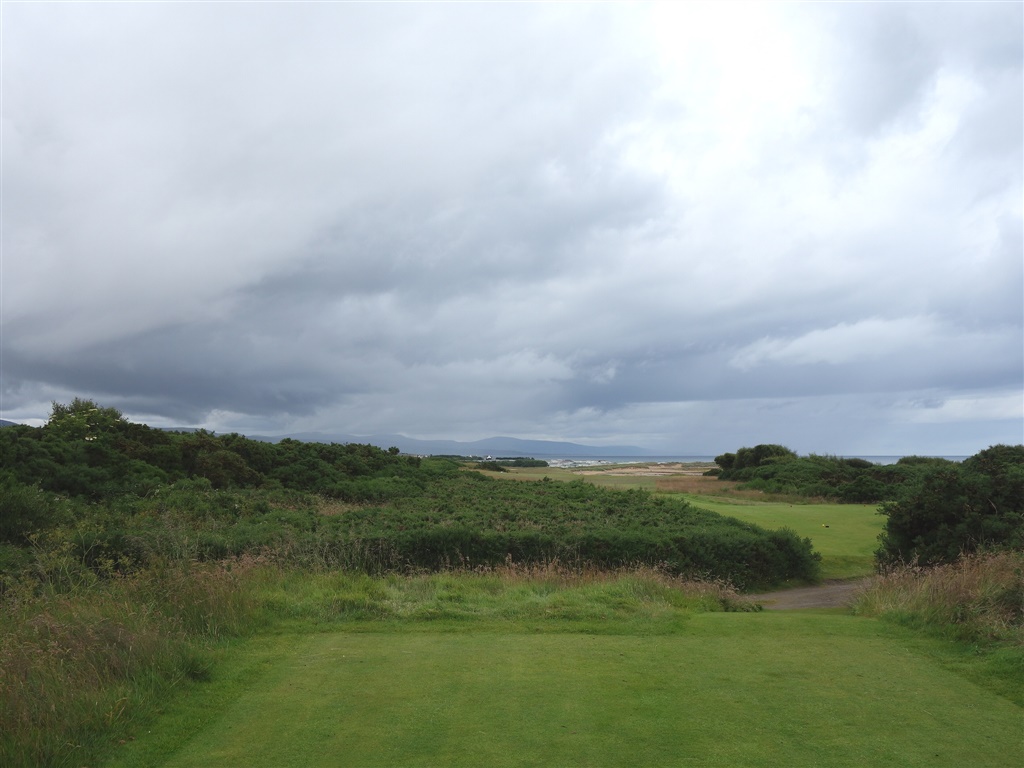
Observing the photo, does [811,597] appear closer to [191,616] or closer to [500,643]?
[500,643]

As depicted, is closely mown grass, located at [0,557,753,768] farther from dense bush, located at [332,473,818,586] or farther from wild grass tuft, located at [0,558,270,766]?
dense bush, located at [332,473,818,586]

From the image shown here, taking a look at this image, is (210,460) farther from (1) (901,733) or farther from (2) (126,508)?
(1) (901,733)

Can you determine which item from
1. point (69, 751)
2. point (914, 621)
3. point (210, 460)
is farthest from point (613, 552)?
point (210, 460)

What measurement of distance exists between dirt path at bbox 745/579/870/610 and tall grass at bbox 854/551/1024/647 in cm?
471

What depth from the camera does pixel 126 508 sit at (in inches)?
859

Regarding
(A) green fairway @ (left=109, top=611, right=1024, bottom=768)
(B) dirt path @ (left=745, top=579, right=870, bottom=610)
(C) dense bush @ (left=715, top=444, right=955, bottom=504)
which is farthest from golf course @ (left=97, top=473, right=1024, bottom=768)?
(C) dense bush @ (left=715, top=444, right=955, bottom=504)

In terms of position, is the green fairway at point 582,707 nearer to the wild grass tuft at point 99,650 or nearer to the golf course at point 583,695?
the golf course at point 583,695

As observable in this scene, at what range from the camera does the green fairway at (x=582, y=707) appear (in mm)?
6027

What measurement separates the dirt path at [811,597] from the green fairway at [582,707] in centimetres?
803

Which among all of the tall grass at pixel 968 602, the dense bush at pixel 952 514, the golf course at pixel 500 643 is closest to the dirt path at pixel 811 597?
the golf course at pixel 500 643

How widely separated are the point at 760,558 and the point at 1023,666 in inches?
504

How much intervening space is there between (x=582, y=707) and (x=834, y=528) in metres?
24.9

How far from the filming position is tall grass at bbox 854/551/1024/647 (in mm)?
9859

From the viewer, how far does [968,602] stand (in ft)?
34.7
